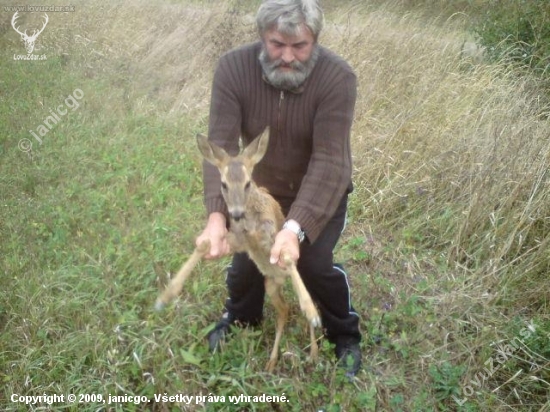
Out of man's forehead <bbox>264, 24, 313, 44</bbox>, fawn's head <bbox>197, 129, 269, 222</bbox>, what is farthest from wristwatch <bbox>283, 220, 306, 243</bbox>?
man's forehead <bbox>264, 24, 313, 44</bbox>

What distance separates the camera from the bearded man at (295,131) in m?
2.61

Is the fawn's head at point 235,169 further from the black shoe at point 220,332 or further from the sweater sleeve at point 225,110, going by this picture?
the black shoe at point 220,332

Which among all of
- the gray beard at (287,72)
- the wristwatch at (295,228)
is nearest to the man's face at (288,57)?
the gray beard at (287,72)

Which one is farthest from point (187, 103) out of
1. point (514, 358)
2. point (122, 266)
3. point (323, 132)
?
point (514, 358)

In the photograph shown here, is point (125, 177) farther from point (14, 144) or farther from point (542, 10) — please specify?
point (542, 10)

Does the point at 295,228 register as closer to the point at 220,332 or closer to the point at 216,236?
the point at 216,236

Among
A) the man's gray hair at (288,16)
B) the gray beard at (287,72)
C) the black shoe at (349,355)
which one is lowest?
the black shoe at (349,355)

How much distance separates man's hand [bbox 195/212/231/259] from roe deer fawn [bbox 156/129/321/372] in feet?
0.15

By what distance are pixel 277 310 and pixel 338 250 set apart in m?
1.16

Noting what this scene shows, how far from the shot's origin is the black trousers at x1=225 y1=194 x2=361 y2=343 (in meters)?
2.91

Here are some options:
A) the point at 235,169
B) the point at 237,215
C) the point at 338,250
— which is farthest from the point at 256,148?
the point at 338,250

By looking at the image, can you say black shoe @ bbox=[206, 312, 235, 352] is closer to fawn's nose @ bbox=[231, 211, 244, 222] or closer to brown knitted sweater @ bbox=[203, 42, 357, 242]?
brown knitted sweater @ bbox=[203, 42, 357, 242]

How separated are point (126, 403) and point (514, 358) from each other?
2.29 meters

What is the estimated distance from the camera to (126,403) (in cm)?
290
